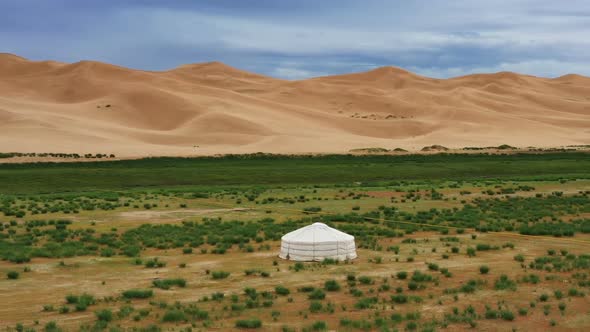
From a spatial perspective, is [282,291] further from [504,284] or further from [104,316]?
[504,284]

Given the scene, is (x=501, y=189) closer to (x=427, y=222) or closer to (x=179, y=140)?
(x=427, y=222)

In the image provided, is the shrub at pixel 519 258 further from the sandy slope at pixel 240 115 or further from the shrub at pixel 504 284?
the sandy slope at pixel 240 115

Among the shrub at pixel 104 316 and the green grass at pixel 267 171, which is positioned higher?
the green grass at pixel 267 171

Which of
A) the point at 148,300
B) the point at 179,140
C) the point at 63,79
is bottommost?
the point at 148,300

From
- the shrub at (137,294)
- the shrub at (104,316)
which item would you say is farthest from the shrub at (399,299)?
the shrub at (104,316)

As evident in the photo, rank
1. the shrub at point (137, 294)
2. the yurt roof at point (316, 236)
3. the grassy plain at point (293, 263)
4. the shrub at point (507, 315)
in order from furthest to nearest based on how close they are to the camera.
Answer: the yurt roof at point (316, 236) < the shrub at point (137, 294) < the grassy plain at point (293, 263) < the shrub at point (507, 315)

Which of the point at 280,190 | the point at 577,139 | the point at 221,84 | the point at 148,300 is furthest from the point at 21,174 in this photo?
the point at 221,84
